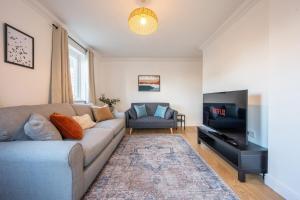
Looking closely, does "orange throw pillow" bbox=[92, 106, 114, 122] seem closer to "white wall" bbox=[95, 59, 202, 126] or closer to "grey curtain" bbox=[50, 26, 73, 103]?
"grey curtain" bbox=[50, 26, 73, 103]

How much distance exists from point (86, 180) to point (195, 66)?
4.93 m

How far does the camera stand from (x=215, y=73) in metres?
3.59

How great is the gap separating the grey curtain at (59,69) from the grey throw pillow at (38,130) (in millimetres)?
1159

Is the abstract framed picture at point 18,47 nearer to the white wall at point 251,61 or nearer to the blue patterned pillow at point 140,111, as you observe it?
the blue patterned pillow at point 140,111

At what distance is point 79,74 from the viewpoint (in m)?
4.20

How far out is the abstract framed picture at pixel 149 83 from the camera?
5531 mm

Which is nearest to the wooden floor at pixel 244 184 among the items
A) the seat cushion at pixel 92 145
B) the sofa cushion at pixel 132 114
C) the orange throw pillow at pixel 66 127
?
the seat cushion at pixel 92 145

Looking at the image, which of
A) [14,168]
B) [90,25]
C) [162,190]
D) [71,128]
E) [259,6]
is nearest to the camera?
[14,168]

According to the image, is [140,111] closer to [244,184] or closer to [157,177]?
[157,177]

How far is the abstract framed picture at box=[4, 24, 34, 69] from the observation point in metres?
1.98

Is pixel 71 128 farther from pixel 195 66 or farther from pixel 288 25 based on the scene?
pixel 195 66

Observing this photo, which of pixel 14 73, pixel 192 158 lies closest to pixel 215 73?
pixel 192 158

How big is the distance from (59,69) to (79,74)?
4.54ft

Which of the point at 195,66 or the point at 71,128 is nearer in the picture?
the point at 71,128
